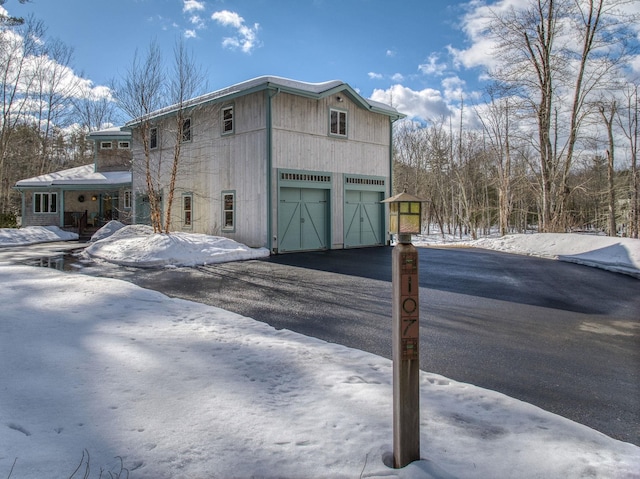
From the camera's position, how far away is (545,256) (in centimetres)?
1334

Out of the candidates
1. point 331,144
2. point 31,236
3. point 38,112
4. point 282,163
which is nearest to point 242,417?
point 282,163

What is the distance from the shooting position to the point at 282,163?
44.8ft

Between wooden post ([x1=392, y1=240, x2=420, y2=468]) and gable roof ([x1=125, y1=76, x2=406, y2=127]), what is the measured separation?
38.5 feet

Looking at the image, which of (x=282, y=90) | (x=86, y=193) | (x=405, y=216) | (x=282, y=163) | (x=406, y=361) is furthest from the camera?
(x=86, y=193)

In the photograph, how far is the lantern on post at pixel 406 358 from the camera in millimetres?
2342

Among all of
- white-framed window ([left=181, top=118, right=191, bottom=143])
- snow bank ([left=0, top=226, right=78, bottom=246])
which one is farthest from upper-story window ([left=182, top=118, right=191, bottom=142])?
snow bank ([left=0, top=226, right=78, bottom=246])

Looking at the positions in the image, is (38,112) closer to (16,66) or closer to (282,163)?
(16,66)

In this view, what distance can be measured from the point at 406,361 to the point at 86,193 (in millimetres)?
27022

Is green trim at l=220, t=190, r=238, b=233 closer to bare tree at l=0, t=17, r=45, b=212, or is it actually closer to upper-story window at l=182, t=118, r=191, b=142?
upper-story window at l=182, t=118, r=191, b=142

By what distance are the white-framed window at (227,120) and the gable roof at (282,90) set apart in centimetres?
55

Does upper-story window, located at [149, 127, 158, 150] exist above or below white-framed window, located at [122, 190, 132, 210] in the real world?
above

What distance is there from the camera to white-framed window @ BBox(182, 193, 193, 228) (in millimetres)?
16641

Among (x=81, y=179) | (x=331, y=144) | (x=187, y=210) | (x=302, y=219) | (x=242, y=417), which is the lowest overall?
(x=242, y=417)

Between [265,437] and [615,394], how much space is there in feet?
9.78
